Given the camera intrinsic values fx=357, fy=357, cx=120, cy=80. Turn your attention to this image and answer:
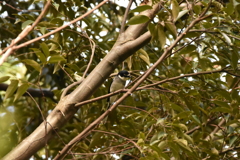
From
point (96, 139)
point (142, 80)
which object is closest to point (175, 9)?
point (142, 80)

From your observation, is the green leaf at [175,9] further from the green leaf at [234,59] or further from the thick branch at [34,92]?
the thick branch at [34,92]

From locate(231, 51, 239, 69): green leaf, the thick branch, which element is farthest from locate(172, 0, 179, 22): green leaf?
the thick branch

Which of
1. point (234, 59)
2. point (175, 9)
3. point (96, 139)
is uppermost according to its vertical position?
point (175, 9)

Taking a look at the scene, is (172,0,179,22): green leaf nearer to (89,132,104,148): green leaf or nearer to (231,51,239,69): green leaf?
(231,51,239,69): green leaf

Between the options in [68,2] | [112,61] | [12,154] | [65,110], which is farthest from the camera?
[68,2]

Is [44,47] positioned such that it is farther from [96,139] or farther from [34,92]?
[34,92]

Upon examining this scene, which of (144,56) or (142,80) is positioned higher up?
(142,80)

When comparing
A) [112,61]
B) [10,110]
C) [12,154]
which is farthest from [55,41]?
[10,110]

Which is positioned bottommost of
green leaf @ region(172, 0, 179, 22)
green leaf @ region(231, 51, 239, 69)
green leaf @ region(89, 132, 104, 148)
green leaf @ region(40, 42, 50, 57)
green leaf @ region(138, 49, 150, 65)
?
green leaf @ region(89, 132, 104, 148)

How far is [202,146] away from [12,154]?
1.12 meters

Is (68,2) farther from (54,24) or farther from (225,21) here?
(225,21)

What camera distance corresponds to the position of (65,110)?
158cm

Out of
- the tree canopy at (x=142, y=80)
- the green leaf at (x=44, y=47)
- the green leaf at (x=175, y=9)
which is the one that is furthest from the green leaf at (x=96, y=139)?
the green leaf at (x=175, y=9)

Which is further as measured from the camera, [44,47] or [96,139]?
[96,139]
